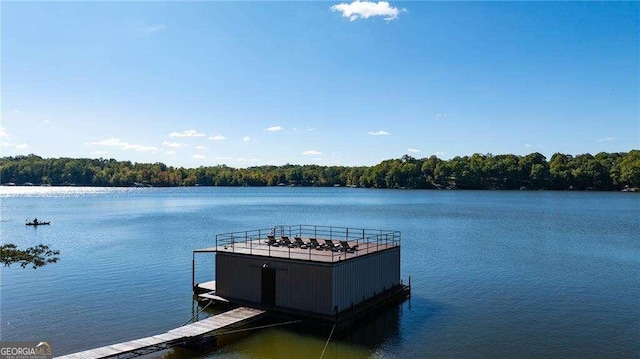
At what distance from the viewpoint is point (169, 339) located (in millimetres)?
22250

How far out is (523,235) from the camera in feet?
212

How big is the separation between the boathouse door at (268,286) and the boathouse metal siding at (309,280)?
230 millimetres

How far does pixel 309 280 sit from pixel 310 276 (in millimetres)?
227

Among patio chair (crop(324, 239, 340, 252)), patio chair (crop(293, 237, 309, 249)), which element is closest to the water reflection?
patio chair (crop(324, 239, 340, 252))

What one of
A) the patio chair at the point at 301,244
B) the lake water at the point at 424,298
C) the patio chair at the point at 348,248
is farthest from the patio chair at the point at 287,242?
the lake water at the point at 424,298

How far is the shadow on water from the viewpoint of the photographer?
22844mm

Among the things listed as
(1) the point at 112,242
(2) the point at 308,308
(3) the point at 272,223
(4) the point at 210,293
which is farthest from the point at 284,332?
(3) the point at 272,223

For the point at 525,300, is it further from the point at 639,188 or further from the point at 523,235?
the point at 639,188

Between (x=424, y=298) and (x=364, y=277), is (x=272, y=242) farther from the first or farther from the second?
(x=424, y=298)

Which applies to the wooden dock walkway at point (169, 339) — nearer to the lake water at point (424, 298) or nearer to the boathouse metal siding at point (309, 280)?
the lake water at point (424, 298)

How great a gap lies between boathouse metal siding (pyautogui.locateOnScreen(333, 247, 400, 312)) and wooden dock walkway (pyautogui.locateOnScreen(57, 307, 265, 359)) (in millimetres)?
4563

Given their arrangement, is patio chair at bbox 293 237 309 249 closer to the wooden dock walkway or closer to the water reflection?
the water reflection

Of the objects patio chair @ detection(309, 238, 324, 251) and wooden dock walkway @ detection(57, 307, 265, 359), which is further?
patio chair @ detection(309, 238, 324, 251)

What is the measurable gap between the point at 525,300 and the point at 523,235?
113ft
